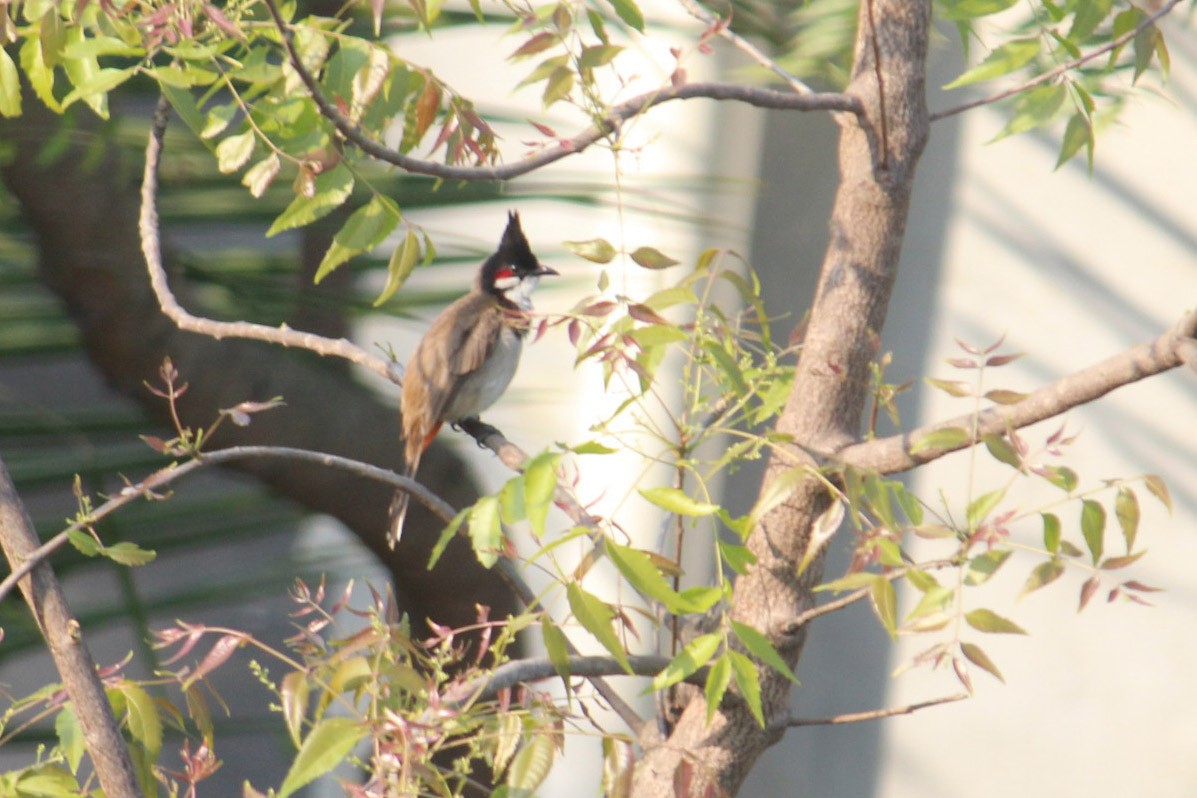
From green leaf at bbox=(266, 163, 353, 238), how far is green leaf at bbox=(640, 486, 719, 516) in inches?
12.3

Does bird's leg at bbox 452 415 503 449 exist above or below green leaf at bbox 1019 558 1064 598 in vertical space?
below

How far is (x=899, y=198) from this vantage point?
0.91 m

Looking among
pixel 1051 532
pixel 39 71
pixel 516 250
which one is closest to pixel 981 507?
pixel 1051 532

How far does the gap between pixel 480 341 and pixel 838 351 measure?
3.39 feet

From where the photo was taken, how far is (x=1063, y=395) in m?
0.71

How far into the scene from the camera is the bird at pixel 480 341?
1725 millimetres

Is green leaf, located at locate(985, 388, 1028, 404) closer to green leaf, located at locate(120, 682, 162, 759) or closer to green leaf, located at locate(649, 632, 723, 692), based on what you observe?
green leaf, located at locate(649, 632, 723, 692)

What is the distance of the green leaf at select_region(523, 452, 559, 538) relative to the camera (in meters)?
0.58

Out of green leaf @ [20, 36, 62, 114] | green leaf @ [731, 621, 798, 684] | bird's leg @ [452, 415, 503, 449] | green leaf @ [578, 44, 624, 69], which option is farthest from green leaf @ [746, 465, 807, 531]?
bird's leg @ [452, 415, 503, 449]

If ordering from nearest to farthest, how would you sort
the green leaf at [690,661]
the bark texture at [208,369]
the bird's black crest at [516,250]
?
1. the green leaf at [690,661]
2. the bark texture at [208,369]
3. the bird's black crest at [516,250]

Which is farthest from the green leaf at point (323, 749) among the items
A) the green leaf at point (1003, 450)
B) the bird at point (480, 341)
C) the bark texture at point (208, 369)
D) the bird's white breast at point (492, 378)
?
the bird's white breast at point (492, 378)

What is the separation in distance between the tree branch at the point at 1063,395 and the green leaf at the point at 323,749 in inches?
15.0

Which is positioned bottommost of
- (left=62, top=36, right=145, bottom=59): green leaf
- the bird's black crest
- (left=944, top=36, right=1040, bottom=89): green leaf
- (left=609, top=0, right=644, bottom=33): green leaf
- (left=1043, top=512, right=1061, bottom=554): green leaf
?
the bird's black crest

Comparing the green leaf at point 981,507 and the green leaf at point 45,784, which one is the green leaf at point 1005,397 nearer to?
the green leaf at point 981,507
